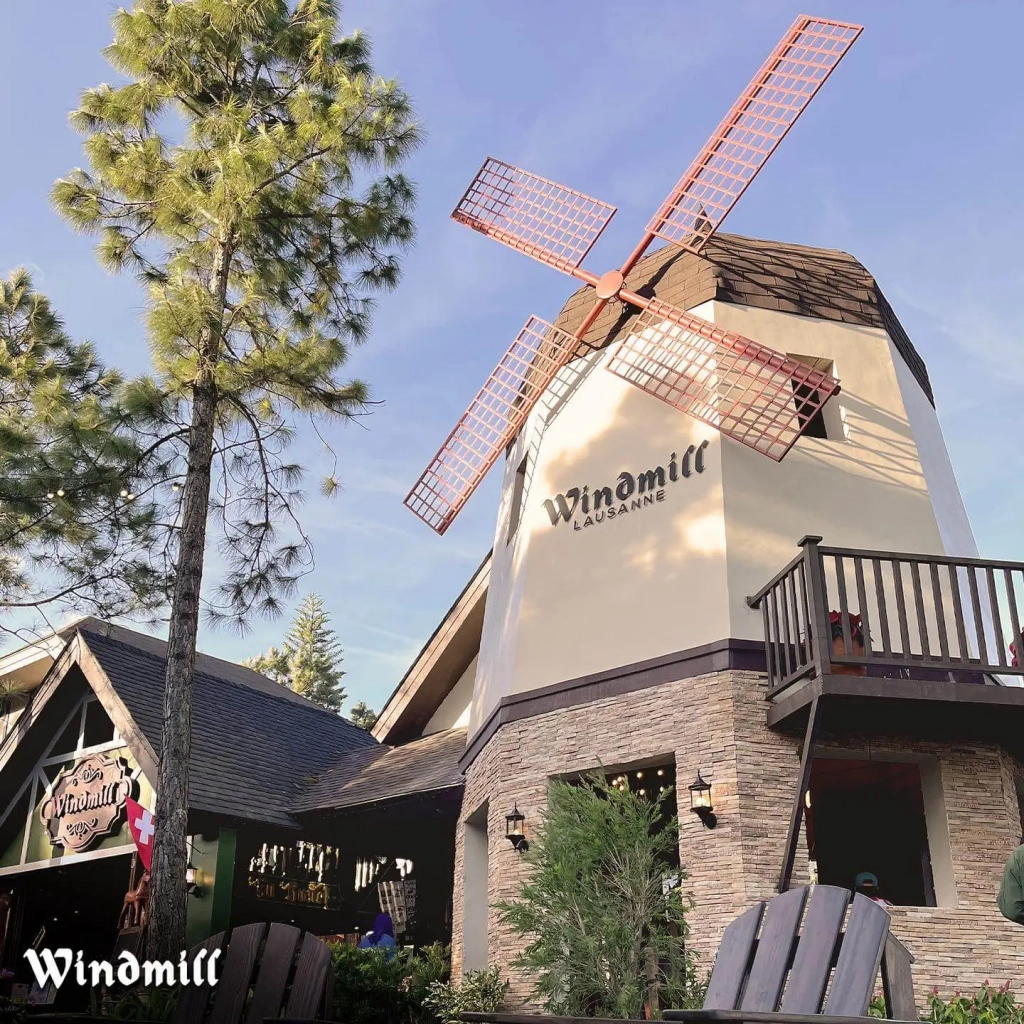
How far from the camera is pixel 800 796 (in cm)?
766

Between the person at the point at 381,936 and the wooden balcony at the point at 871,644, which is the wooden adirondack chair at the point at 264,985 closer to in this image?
the wooden balcony at the point at 871,644

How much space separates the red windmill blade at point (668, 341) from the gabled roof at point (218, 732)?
388 cm

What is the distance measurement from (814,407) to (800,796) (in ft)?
13.0

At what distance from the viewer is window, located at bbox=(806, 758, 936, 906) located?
420 inches

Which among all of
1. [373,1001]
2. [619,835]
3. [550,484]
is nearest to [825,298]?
[550,484]

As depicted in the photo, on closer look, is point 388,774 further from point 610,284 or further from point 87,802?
point 610,284

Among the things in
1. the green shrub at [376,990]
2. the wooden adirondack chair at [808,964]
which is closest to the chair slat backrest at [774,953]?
the wooden adirondack chair at [808,964]

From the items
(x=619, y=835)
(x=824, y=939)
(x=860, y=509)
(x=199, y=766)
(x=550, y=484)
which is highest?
(x=550, y=484)

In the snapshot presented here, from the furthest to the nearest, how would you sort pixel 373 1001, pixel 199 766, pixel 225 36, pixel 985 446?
pixel 199 766
pixel 985 446
pixel 225 36
pixel 373 1001

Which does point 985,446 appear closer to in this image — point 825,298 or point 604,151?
point 825,298

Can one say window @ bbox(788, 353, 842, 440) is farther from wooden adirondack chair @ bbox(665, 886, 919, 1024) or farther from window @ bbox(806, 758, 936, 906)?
wooden adirondack chair @ bbox(665, 886, 919, 1024)

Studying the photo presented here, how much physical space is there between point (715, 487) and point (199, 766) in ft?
22.6

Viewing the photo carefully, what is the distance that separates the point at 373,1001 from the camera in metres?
9.36

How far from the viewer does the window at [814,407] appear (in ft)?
32.6
